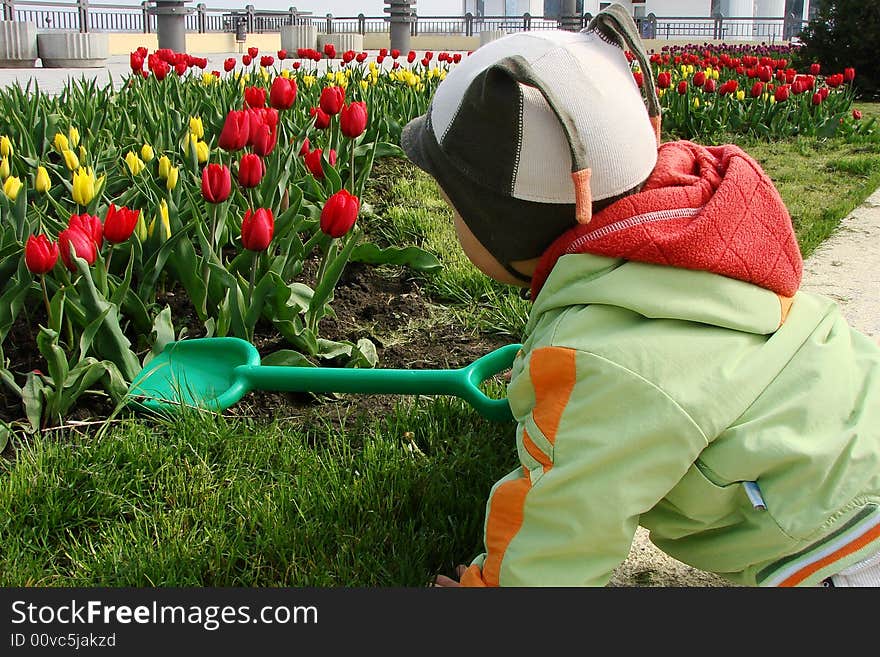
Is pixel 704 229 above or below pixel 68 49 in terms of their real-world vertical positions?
below

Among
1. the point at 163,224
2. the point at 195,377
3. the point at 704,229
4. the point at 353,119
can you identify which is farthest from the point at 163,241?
the point at 704,229

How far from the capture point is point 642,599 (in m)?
1.39

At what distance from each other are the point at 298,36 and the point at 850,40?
1343cm

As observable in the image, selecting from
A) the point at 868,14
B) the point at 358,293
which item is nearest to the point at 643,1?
the point at 868,14

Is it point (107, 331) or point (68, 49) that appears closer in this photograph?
point (107, 331)

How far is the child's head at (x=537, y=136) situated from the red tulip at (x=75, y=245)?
815mm

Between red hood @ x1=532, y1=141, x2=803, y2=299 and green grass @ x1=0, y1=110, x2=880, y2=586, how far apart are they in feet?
1.94

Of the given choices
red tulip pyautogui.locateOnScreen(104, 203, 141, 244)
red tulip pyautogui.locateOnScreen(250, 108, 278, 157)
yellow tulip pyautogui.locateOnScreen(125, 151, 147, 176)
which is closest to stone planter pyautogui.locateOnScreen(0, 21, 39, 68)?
yellow tulip pyautogui.locateOnScreen(125, 151, 147, 176)

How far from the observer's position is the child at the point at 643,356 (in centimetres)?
133

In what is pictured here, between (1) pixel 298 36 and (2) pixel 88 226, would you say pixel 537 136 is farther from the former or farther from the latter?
(1) pixel 298 36

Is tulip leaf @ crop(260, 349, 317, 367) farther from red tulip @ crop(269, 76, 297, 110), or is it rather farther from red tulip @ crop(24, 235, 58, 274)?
red tulip @ crop(269, 76, 297, 110)

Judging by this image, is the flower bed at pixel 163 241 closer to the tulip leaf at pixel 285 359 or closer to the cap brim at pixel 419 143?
the tulip leaf at pixel 285 359

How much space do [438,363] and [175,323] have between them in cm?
72

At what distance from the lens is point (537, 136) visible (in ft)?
4.74
